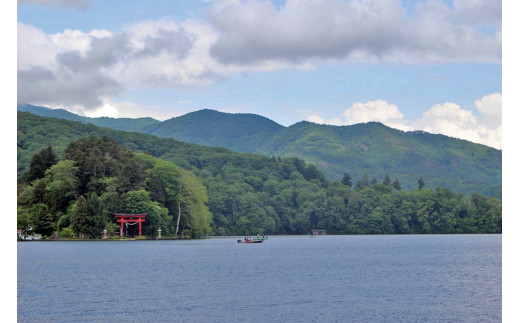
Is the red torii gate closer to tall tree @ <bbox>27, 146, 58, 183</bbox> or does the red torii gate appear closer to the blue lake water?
tall tree @ <bbox>27, 146, 58, 183</bbox>

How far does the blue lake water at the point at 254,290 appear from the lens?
4497cm

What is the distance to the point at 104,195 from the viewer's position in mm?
135375

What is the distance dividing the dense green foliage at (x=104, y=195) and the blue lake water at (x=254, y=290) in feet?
143

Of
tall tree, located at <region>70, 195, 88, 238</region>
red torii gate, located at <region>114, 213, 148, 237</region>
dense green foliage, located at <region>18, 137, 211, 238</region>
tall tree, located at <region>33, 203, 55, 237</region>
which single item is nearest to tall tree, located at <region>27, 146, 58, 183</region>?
dense green foliage, located at <region>18, 137, 211, 238</region>

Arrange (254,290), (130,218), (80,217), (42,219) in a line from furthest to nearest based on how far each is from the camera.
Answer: (130,218) < (42,219) < (80,217) < (254,290)

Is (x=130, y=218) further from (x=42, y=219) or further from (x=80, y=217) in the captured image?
(x=42, y=219)

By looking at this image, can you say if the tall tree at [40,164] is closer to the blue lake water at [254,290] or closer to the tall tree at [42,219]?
the tall tree at [42,219]

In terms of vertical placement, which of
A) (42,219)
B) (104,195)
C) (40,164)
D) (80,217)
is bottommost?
(42,219)

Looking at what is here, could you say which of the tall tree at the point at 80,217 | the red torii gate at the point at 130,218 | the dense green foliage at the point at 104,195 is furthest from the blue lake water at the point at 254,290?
the red torii gate at the point at 130,218

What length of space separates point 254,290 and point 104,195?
278 feet

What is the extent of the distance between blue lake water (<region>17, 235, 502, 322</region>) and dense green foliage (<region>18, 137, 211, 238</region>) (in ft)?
143

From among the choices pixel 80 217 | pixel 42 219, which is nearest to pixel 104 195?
pixel 80 217
